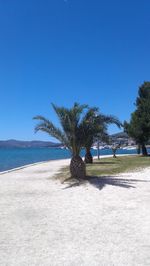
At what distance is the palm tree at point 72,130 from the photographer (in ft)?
50.1

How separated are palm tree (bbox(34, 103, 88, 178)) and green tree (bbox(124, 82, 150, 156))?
2040cm

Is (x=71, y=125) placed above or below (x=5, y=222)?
above

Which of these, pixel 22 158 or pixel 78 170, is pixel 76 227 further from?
pixel 22 158

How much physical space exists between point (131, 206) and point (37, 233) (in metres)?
3.18

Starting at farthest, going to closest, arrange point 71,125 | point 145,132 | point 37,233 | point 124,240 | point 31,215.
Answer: point 145,132 < point 71,125 < point 31,215 < point 37,233 < point 124,240

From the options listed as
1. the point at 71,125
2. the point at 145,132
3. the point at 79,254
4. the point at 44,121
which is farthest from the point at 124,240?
the point at 145,132

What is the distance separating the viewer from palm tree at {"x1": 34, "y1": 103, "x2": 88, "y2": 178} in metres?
15.3

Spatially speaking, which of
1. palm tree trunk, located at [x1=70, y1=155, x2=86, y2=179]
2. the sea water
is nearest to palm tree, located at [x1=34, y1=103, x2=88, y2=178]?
palm tree trunk, located at [x1=70, y1=155, x2=86, y2=179]

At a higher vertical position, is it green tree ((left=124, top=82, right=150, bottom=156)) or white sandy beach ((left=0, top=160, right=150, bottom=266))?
green tree ((left=124, top=82, right=150, bottom=156))

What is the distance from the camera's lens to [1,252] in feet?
17.5

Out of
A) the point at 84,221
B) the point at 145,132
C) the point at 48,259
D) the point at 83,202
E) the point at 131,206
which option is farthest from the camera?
the point at 145,132

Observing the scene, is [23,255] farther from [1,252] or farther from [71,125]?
[71,125]

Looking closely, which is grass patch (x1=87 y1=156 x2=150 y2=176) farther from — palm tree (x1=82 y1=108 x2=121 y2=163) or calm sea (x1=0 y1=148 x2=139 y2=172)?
calm sea (x1=0 y1=148 x2=139 y2=172)

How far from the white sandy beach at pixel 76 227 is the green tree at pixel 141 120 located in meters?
25.7
